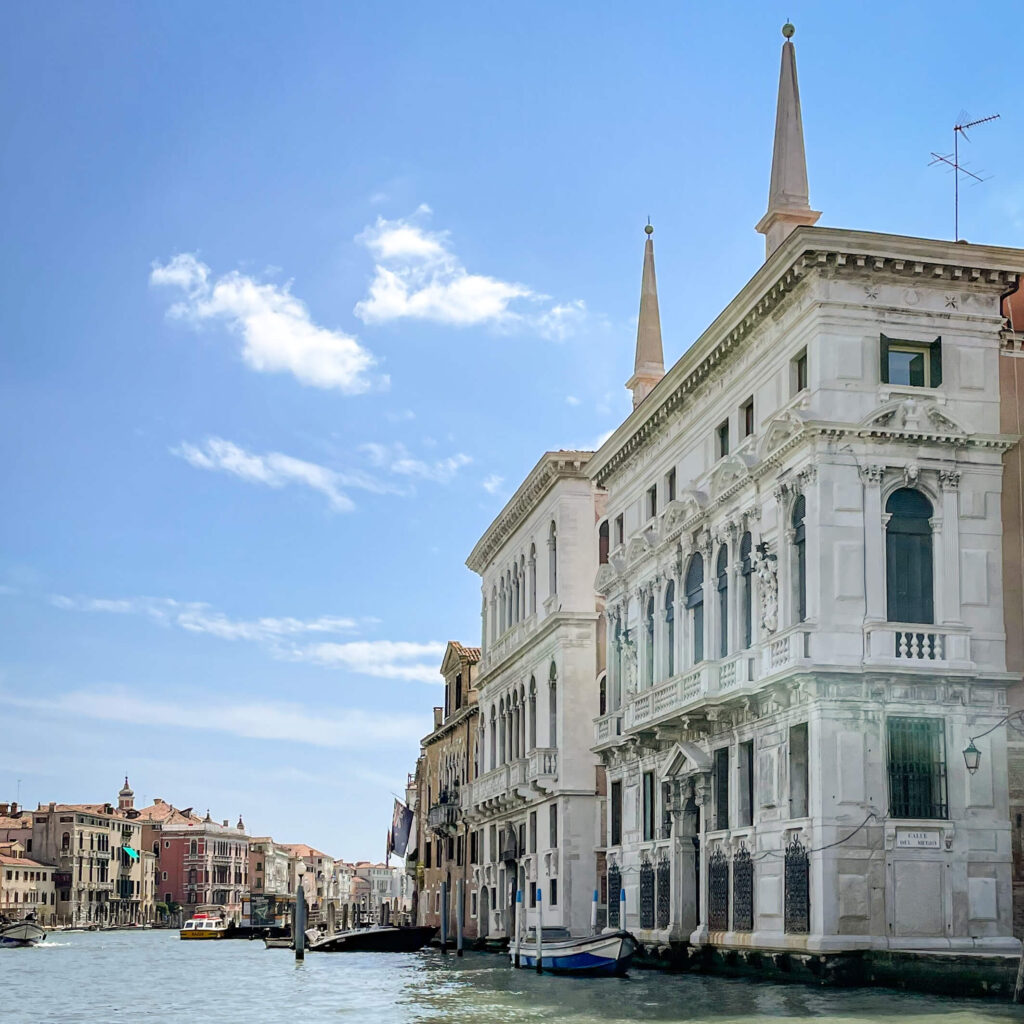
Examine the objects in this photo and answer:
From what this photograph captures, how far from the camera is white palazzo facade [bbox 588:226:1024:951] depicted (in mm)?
23125

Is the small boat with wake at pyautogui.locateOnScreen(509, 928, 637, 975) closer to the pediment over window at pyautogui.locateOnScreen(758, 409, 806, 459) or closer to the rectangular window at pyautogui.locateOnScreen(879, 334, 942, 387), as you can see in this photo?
the pediment over window at pyautogui.locateOnScreen(758, 409, 806, 459)

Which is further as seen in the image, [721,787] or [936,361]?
[721,787]

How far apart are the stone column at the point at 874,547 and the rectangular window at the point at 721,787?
4673mm

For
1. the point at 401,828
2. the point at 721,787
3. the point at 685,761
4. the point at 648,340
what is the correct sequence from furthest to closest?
the point at 401,828, the point at 648,340, the point at 685,761, the point at 721,787

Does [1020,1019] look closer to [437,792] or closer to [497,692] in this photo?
[497,692]

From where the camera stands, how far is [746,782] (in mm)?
26469

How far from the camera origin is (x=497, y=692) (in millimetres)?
47250

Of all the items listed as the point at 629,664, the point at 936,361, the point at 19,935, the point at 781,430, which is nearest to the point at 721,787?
the point at 629,664

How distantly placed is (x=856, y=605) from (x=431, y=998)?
9306 mm

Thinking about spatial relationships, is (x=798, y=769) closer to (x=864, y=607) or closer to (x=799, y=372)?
(x=864, y=607)

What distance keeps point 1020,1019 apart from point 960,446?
30.4 feet

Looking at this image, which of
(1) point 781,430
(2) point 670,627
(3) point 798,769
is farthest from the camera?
(2) point 670,627

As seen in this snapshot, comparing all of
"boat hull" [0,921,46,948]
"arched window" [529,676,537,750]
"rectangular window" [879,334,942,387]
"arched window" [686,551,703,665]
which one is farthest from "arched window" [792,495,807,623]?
"boat hull" [0,921,46,948]

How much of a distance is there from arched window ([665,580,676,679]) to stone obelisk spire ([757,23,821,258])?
6.51 meters
